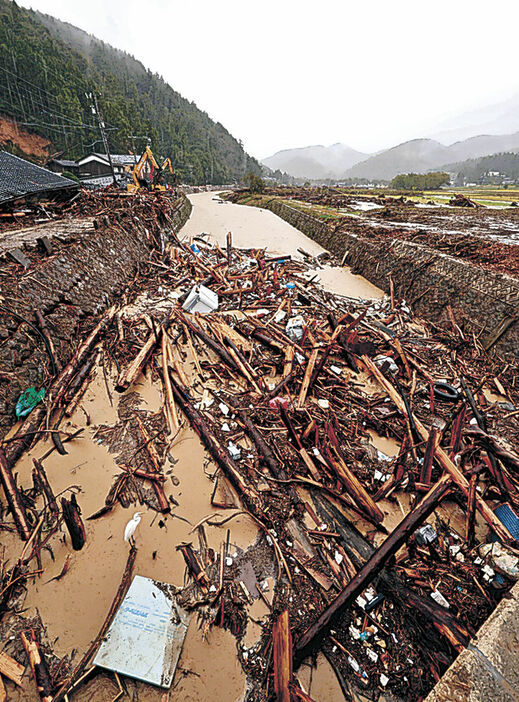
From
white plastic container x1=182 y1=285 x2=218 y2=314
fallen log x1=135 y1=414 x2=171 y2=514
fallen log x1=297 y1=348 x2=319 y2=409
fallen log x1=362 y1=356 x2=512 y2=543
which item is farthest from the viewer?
white plastic container x1=182 y1=285 x2=218 y2=314

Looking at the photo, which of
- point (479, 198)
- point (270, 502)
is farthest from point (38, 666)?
point (479, 198)

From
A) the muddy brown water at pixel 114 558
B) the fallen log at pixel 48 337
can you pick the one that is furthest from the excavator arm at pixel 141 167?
the muddy brown water at pixel 114 558

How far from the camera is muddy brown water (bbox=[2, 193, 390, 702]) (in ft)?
6.88

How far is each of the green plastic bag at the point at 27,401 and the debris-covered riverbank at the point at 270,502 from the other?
15 centimetres

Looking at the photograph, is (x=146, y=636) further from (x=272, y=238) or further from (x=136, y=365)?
(x=272, y=238)

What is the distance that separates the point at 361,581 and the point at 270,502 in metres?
1.13

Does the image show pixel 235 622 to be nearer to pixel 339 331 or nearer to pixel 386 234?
pixel 339 331

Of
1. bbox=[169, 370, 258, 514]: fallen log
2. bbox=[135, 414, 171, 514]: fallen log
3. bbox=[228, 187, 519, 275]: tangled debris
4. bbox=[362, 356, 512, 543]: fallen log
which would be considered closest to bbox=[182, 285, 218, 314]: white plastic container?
bbox=[169, 370, 258, 514]: fallen log

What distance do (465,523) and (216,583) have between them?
2.87m

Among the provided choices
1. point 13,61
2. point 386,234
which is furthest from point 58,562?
point 13,61

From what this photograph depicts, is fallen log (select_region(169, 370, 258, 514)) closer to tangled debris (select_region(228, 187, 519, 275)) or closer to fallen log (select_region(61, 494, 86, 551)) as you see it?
fallen log (select_region(61, 494, 86, 551))

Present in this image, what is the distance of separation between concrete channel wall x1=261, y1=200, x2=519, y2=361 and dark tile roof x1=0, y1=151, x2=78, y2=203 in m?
13.7

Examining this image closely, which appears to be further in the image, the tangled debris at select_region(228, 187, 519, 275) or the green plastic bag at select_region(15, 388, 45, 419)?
the tangled debris at select_region(228, 187, 519, 275)

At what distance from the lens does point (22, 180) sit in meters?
11.9
